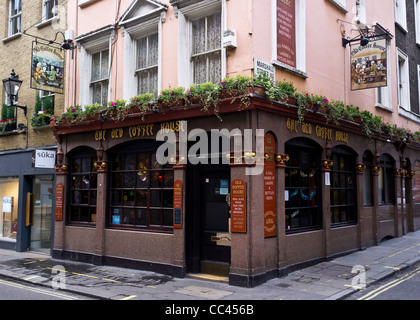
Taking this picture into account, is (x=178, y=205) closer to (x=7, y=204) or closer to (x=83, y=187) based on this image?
(x=83, y=187)

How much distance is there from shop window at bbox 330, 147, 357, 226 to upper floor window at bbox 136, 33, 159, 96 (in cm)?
575

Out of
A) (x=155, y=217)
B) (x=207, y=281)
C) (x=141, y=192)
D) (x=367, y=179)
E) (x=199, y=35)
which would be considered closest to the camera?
(x=207, y=281)

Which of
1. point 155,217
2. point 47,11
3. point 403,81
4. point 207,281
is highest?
point 47,11

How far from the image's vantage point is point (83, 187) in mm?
12523

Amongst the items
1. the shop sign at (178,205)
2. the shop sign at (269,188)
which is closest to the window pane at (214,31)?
the shop sign at (269,188)

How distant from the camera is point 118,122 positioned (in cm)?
1103

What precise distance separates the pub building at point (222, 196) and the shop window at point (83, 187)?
0.04 m

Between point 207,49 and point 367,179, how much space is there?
760 cm

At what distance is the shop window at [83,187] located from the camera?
12188 millimetres

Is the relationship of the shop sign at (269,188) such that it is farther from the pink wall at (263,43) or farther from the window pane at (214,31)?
the window pane at (214,31)

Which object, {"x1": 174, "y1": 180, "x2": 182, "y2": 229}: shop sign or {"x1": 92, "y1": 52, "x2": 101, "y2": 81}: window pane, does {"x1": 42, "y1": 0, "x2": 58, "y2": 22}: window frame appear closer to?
{"x1": 92, "y1": 52, "x2": 101, "y2": 81}: window pane

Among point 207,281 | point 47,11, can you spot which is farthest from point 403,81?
point 47,11

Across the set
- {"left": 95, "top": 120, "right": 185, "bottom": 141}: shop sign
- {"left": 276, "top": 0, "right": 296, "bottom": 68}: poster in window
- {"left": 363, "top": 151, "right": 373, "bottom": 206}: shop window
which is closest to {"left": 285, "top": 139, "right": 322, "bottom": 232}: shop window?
{"left": 276, "top": 0, "right": 296, "bottom": 68}: poster in window
